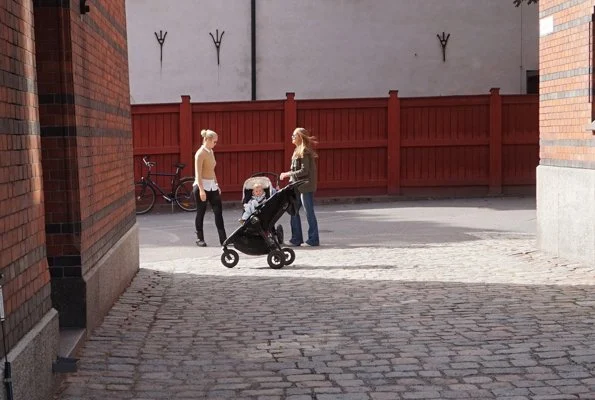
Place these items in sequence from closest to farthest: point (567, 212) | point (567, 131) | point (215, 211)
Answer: point (567, 212) < point (567, 131) < point (215, 211)

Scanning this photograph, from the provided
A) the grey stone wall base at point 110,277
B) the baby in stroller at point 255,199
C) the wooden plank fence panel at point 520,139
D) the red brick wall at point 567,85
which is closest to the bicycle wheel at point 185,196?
the wooden plank fence panel at point 520,139

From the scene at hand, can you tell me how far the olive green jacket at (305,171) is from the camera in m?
15.6

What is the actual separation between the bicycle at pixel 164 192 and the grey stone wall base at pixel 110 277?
10538mm

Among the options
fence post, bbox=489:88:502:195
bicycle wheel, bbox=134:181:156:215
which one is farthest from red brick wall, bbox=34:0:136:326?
fence post, bbox=489:88:502:195

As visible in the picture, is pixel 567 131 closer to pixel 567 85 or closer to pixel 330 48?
pixel 567 85

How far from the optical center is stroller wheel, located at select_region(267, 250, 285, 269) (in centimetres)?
1314

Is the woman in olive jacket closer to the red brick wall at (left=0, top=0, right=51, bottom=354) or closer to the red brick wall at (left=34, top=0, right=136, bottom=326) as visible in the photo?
the red brick wall at (left=34, top=0, right=136, bottom=326)

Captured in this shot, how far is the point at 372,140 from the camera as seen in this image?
971 inches

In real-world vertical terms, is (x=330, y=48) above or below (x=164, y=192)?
above

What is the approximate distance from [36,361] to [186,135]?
1765 centimetres

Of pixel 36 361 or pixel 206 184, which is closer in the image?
pixel 36 361

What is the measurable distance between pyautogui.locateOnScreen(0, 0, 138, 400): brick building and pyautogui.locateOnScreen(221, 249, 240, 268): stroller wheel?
4.20 feet

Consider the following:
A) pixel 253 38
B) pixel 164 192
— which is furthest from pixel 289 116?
pixel 253 38

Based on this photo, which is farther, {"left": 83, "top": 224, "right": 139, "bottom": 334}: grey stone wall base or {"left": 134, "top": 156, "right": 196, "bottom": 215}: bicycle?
{"left": 134, "top": 156, "right": 196, "bottom": 215}: bicycle
